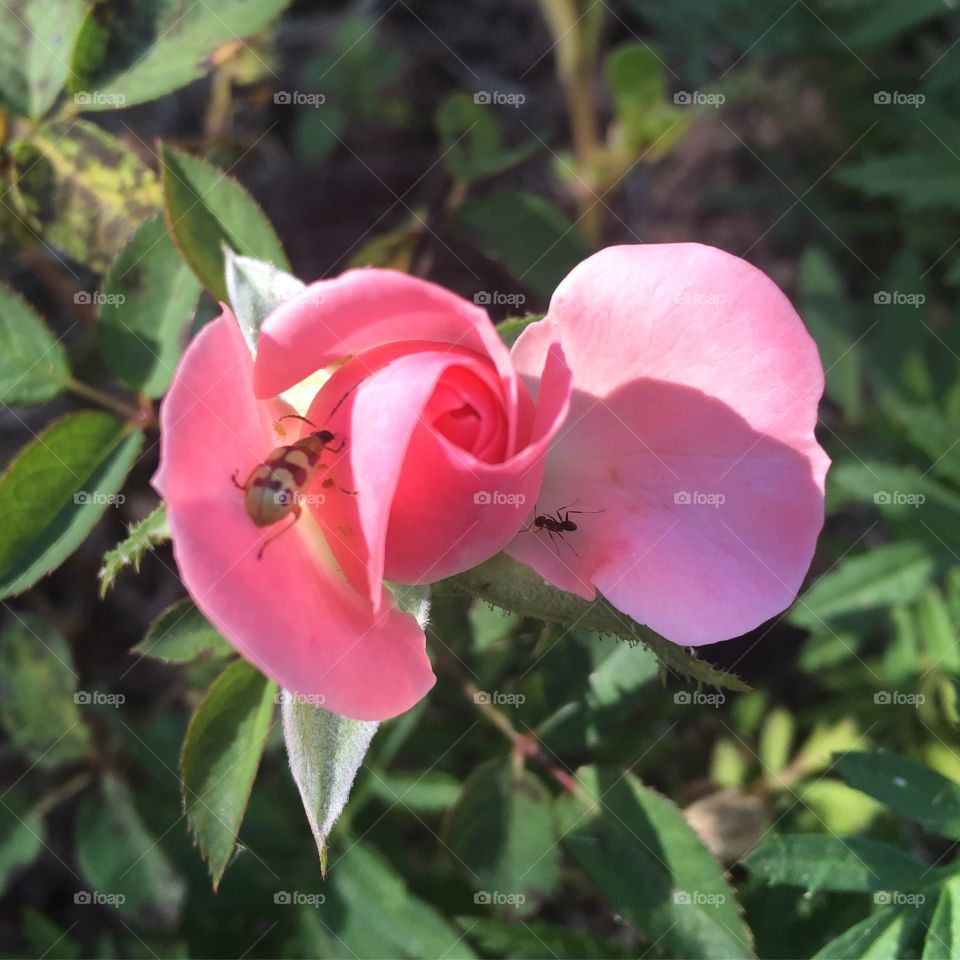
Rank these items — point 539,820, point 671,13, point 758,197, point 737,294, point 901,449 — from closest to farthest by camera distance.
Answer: point 737,294, point 539,820, point 901,449, point 671,13, point 758,197

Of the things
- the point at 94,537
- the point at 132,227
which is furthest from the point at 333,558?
the point at 94,537

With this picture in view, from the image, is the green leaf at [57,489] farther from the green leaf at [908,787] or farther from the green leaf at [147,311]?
the green leaf at [908,787]

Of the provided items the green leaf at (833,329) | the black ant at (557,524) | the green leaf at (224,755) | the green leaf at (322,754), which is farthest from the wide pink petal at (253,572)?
Result: the green leaf at (833,329)

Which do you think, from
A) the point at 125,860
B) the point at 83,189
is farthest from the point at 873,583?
the point at 83,189

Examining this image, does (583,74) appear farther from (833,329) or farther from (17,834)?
(17,834)

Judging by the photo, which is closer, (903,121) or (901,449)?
(901,449)

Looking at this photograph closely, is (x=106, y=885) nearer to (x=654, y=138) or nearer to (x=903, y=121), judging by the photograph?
(x=654, y=138)

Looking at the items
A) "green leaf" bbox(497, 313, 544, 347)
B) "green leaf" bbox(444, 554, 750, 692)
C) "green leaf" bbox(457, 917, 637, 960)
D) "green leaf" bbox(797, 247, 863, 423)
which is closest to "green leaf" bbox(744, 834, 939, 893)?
"green leaf" bbox(457, 917, 637, 960)
